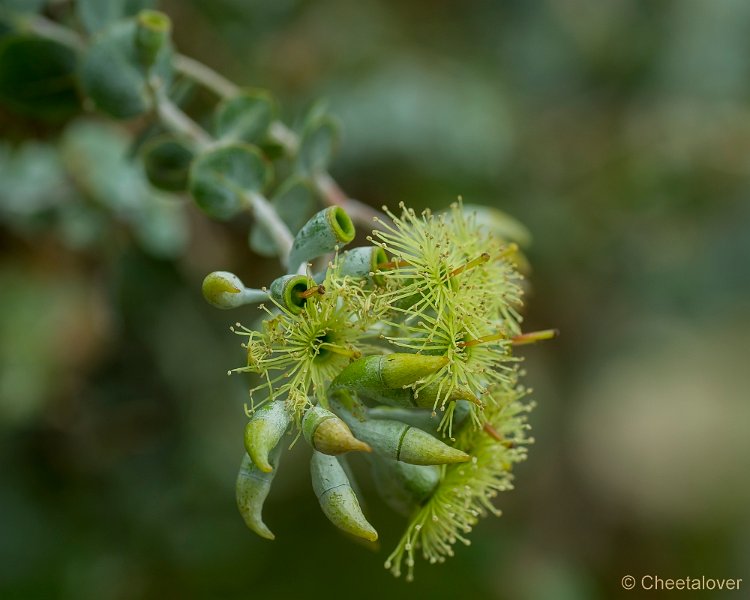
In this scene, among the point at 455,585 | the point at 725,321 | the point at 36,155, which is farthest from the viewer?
the point at 725,321

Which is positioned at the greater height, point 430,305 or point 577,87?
point 577,87

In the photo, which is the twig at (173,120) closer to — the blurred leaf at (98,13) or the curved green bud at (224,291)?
the blurred leaf at (98,13)

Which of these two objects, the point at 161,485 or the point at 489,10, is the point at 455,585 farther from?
the point at 489,10

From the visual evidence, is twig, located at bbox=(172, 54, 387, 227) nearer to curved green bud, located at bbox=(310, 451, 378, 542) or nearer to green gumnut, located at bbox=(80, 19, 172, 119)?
green gumnut, located at bbox=(80, 19, 172, 119)

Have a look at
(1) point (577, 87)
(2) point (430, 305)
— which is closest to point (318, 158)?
(2) point (430, 305)

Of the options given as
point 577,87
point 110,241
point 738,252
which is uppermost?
point 577,87

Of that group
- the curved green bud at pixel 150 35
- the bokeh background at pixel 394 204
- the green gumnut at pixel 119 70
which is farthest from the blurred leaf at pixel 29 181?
the curved green bud at pixel 150 35

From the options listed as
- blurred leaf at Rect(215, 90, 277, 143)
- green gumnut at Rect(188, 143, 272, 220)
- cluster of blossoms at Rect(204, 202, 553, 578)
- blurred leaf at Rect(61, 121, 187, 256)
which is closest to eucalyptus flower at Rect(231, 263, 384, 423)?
cluster of blossoms at Rect(204, 202, 553, 578)
